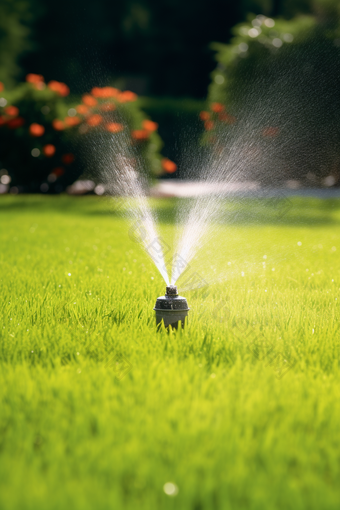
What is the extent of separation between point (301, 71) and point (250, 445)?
42.1 ft

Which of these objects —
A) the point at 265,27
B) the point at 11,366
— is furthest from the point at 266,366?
the point at 265,27

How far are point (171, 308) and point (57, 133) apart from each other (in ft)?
34.9

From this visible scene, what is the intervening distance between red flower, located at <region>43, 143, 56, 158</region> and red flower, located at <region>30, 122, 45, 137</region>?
305mm

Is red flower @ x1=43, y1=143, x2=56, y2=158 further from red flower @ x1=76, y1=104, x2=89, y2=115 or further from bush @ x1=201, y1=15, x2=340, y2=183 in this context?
bush @ x1=201, y1=15, x2=340, y2=183

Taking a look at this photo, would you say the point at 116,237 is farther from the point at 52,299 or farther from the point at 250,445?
the point at 250,445

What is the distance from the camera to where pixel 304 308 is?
330 centimetres

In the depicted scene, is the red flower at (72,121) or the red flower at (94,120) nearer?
the red flower at (94,120)

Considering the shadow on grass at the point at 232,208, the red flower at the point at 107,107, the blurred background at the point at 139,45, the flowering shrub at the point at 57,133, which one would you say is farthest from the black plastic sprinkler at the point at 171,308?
the blurred background at the point at 139,45

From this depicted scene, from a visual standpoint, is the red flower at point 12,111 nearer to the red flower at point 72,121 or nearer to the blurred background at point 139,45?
the red flower at point 72,121

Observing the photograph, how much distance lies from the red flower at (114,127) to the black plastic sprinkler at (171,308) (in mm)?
9453

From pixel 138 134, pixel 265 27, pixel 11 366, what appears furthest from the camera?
pixel 265 27

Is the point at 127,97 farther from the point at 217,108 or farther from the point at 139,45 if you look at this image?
the point at 139,45

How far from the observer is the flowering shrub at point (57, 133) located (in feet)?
40.8

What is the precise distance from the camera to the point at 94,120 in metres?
11.8
